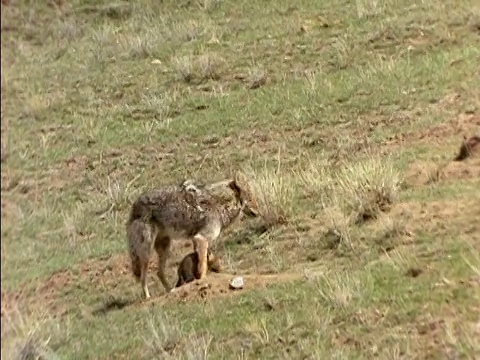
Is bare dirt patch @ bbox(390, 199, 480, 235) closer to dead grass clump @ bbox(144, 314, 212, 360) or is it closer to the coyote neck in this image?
the coyote neck

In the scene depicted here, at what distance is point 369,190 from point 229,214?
4.67 feet

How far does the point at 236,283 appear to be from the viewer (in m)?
9.35

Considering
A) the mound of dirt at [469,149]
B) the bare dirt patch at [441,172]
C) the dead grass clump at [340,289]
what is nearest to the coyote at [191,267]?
the dead grass clump at [340,289]

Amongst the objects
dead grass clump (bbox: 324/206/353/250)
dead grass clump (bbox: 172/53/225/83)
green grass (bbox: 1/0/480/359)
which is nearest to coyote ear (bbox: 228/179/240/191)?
green grass (bbox: 1/0/480/359)

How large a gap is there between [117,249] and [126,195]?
2.21 m

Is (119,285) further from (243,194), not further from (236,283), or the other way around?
(236,283)

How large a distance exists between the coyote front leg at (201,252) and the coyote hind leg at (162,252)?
1.33 feet

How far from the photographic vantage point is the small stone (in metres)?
9.29

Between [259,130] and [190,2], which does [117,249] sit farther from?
[190,2]

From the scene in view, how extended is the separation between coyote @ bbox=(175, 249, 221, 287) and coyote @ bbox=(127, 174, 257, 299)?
112 millimetres

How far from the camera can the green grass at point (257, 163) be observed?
6793mm

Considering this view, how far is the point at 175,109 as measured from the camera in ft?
55.7

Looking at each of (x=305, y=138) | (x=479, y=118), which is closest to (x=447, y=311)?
(x=479, y=118)

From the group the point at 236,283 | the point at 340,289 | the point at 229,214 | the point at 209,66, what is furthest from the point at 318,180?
the point at 209,66
